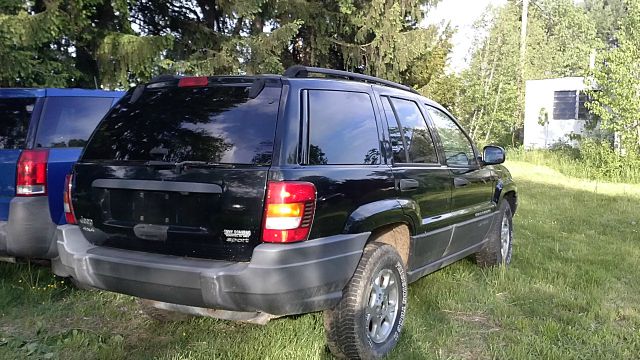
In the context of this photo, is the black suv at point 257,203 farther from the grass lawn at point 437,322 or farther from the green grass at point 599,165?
the green grass at point 599,165

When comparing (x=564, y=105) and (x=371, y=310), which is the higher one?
(x=564, y=105)

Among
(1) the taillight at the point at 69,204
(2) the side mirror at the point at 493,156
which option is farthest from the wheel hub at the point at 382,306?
(2) the side mirror at the point at 493,156

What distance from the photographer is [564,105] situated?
2362cm

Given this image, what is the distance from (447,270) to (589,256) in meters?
2.00

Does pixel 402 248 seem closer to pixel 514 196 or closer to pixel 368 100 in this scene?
pixel 368 100

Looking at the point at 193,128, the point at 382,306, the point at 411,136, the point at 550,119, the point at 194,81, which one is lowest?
the point at 382,306

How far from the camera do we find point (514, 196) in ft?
20.5

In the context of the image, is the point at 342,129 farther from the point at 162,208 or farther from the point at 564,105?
the point at 564,105

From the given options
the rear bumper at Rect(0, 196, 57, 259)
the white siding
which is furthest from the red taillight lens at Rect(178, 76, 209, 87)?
the white siding

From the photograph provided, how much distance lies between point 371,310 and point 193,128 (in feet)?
5.18

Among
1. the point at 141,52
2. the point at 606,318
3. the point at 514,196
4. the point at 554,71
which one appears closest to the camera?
the point at 606,318

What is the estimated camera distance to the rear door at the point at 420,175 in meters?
3.86

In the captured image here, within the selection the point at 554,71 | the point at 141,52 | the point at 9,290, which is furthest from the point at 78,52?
the point at 554,71

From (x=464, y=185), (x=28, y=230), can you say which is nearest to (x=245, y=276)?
(x=28, y=230)
